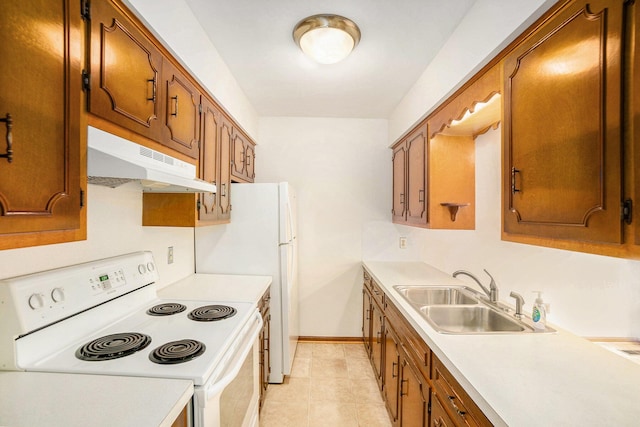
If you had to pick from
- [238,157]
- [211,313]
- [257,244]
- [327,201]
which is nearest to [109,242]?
[211,313]

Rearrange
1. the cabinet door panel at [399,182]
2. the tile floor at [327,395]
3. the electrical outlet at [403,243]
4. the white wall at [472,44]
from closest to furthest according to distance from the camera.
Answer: the white wall at [472,44] → the tile floor at [327,395] → the cabinet door panel at [399,182] → the electrical outlet at [403,243]

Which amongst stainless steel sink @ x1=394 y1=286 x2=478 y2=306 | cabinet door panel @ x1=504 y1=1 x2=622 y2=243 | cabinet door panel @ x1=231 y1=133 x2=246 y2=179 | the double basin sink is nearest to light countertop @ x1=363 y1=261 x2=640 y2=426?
the double basin sink

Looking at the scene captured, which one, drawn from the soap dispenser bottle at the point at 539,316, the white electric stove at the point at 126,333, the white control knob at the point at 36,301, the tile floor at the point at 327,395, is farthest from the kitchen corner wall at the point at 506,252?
the white control knob at the point at 36,301

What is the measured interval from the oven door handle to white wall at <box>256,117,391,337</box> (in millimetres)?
1741

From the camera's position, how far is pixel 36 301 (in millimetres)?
1114

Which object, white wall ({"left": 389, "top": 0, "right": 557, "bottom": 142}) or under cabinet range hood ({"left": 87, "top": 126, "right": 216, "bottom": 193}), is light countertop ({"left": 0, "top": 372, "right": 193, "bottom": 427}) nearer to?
under cabinet range hood ({"left": 87, "top": 126, "right": 216, "bottom": 193})

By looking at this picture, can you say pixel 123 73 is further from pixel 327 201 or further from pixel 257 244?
pixel 327 201

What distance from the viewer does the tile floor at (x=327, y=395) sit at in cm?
224

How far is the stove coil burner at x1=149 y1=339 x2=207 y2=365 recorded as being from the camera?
113 centimetres

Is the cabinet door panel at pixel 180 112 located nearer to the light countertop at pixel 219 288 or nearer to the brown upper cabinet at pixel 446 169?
the light countertop at pixel 219 288

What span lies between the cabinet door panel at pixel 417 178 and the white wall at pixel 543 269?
41 centimetres

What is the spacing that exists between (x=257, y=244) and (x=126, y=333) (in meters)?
1.29

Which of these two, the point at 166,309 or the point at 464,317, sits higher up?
the point at 166,309

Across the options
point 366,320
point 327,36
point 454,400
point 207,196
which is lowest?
point 366,320
